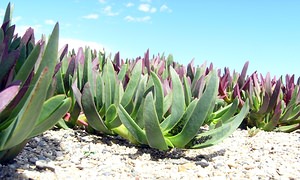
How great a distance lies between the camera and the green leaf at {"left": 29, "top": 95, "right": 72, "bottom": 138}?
1312mm

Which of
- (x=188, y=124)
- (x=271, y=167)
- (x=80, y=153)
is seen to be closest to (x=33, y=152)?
(x=80, y=153)

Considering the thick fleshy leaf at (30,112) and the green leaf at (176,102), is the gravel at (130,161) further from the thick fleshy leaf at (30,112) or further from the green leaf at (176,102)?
the thick fleshy leaf at (30,112)

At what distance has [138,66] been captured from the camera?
241cm

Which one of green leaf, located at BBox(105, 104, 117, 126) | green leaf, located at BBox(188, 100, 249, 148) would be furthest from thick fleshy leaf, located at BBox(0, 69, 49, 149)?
green leaf, located at BBox(188, 100, 249, 148)

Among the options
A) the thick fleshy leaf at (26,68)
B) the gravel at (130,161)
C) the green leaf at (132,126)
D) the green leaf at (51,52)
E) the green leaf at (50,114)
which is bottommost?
the gravel at (130,161)

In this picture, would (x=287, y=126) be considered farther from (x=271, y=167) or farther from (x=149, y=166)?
(x=149, y=166)

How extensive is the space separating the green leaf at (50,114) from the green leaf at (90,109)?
78 centimetres

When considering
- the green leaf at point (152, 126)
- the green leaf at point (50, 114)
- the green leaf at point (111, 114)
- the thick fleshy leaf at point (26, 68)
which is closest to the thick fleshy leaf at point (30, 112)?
the green leaf at point (50, 114)

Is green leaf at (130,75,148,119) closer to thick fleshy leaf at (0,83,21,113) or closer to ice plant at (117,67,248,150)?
ice plant at (117,67,248,150)

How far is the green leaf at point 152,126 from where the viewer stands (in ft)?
6.54

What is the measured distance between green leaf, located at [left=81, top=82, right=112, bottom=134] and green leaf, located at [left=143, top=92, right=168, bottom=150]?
32cm

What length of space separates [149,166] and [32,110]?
3.56ft

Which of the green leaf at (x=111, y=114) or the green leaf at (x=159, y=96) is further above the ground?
the green leaf at (x=159, y=96)

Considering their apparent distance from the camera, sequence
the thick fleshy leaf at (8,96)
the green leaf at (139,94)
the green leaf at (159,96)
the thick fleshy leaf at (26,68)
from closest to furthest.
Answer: the thick fleshy leaf at (8,96) → the thick fleshy leaf at (26,68) → the green leaf at (159,96) → the green leaf at (139,94)
